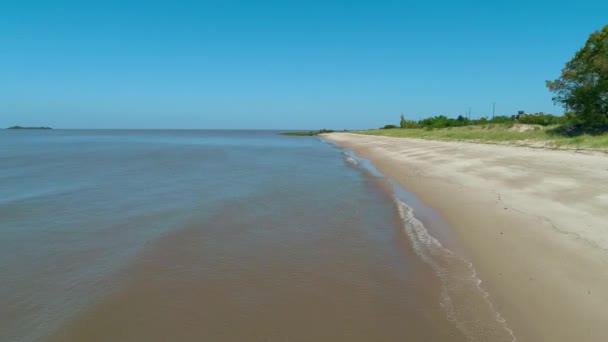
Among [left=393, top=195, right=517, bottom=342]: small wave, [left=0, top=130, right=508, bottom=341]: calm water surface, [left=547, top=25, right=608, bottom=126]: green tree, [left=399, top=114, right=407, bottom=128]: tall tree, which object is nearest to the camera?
[left=393, top=195, right=517, bottom=342]: small wave

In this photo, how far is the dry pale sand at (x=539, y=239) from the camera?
420cm

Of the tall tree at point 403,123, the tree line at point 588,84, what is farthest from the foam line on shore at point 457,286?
the tall tree at point 403,123

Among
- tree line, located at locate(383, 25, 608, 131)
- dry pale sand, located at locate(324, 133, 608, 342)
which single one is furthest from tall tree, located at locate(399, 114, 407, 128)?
dry pale sand, located at locate(324, 133, 608, 342)

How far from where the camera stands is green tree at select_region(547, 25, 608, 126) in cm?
2781

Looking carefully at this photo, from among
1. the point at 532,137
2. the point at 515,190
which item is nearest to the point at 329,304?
the point at 515,190

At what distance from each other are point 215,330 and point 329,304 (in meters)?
1.54

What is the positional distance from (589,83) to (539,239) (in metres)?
31.3

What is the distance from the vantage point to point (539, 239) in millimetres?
6598

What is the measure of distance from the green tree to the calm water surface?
28.0 meters

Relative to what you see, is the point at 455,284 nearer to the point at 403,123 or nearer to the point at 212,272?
the point at 212,272

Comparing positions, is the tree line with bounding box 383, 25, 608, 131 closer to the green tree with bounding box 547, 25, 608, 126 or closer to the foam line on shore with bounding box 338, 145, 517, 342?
the green tree with bounding box 547, 25, 608, 126

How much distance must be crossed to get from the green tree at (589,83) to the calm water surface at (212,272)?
2802cm

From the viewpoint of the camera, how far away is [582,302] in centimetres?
440

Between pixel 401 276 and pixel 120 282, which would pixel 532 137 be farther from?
pixel 120 282
